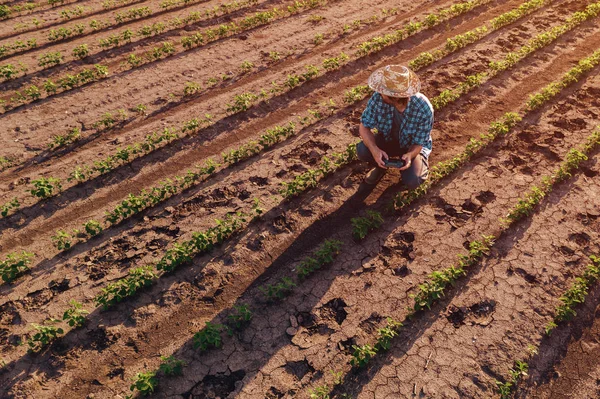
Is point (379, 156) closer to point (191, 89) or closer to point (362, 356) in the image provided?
point (362, 356)

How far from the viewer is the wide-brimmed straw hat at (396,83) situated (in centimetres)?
624

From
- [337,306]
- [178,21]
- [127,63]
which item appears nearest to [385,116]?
[337,306]

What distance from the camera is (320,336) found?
19.1 feet

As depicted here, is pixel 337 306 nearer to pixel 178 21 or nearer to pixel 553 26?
pixel 178 21

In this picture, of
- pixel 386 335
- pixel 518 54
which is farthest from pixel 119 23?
pixel 386 335

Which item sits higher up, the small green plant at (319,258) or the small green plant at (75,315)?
the small green plant at (75,315)

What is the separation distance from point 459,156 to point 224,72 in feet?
19.1

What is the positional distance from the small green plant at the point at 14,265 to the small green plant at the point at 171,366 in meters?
2.63

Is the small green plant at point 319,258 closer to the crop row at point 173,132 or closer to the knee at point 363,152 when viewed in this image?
the knee at point 363,152

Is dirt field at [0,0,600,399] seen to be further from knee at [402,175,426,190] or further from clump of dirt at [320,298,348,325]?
knee at [402,175,426,190]

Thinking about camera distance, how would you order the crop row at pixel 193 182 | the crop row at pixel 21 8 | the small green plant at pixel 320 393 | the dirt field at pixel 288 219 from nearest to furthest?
the small green plant at pixel 320 393 < the dirt field at pixel 288 219 < the crop row at pixel 193 182 < the crop row at pixel 21 8

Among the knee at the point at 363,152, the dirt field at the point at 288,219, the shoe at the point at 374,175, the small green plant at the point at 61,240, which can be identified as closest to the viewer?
the dirt field at the point at 288,219

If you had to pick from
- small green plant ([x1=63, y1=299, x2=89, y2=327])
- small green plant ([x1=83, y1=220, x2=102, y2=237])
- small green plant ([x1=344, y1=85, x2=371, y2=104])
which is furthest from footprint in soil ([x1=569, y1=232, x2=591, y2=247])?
small green plant ([x1=83, y1=220, x2=102, y2=237])

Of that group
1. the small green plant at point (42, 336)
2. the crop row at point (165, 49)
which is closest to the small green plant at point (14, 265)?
the small green plant at point (42, 336)
